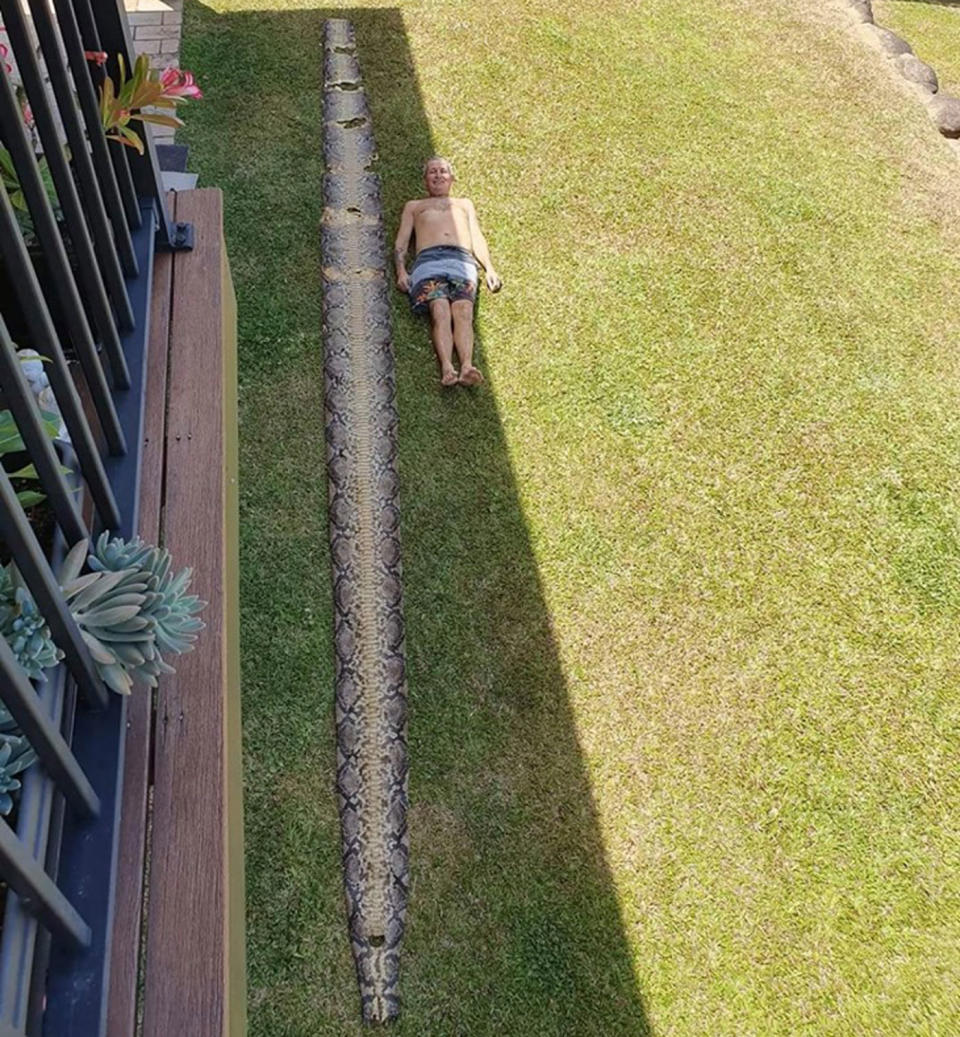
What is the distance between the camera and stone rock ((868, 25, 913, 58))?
6.83 m

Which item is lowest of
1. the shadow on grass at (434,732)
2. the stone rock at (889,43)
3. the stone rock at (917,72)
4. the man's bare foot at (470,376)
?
the shadow on grass at (434,732)

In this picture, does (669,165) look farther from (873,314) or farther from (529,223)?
(873,314)

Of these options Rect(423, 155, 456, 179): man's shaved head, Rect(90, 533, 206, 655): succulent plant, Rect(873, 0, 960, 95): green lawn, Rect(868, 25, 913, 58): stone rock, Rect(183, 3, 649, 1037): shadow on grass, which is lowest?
Rect(183, 3, 649, 1037): shadow on grass

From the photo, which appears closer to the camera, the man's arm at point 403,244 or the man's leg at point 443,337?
the man's leg at point 443,337

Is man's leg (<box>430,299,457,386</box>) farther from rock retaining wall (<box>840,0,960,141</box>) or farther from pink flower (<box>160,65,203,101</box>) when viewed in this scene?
rock retaining wall (<box>840,0,960,141</box>)

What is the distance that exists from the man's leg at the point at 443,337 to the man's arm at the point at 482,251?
0.37m

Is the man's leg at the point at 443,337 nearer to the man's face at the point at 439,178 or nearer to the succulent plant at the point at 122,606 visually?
the man's face at the point at 439,178

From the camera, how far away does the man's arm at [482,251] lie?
187 inches

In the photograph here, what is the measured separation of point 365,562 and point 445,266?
67.1 inches

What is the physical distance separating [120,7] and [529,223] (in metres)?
2.82

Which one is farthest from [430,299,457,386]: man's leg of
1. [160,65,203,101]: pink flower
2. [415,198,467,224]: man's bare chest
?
[160,65,203,101]: pink flower

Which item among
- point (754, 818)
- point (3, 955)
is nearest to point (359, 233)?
point (754, 818)

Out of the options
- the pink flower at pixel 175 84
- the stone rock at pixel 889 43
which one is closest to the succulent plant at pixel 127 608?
the pink flower at pixel 175 84

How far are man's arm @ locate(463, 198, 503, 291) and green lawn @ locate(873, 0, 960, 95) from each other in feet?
14.0
